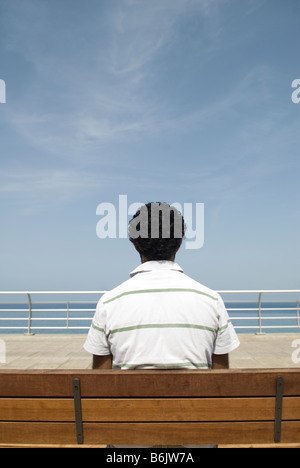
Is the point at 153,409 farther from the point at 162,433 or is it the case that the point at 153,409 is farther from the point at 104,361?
the point at 104,361

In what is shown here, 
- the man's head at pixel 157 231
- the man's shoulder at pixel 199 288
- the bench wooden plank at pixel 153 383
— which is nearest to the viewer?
the bench wooden plank at pixel 153 383

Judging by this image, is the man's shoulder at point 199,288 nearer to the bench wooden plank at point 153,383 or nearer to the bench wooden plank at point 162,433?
the bench wooden plank at point 153,383

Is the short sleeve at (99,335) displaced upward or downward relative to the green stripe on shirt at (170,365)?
upward

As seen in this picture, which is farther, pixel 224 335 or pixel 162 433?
pixel 224 335

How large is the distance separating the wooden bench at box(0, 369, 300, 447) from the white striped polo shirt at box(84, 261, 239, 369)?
0.42 feet

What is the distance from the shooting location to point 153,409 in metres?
1.68

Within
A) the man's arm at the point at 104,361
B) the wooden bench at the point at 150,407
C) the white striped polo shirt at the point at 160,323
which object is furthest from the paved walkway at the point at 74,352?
the white striped polo shirt at the point at 160,323

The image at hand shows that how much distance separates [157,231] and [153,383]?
825mm

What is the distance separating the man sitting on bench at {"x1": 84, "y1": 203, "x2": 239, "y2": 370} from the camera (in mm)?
1761

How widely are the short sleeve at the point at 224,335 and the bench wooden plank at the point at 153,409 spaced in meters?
0.28

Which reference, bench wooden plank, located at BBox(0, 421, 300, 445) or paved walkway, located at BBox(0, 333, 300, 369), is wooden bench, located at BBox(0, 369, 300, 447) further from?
paved walkway, located at BBox(0, 333, 300, 369)

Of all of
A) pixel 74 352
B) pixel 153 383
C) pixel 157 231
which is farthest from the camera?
pixel 74 352

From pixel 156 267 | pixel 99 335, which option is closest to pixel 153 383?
pixel 99 335

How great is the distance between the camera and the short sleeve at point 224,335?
1864mm
